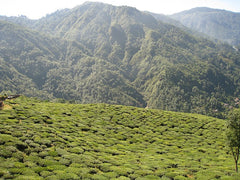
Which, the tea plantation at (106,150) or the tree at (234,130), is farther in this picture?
the tree at (234,130)

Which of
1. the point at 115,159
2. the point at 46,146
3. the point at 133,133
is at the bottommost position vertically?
the point at 133,133

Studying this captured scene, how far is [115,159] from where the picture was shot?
27.8m

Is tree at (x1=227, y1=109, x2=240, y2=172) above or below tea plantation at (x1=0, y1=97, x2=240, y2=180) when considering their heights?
above

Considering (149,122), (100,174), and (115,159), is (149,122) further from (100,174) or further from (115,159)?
(100,174)

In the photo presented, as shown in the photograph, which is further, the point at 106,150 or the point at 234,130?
the point at 106,150

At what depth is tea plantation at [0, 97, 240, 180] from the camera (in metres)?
20.9

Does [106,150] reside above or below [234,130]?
below

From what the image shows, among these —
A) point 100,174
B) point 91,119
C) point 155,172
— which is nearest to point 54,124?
point 91,119

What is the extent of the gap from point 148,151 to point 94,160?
14.8m

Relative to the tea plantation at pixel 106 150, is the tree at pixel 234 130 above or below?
above

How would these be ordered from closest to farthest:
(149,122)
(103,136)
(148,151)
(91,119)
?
1. (148,151)
2. (103,136)
3. (91,119)
4. (149,122)

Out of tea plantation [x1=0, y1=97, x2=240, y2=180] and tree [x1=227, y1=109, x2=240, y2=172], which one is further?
tree [x1=227, y1=109, x2=240, y2=172]

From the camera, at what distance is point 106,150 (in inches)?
1248

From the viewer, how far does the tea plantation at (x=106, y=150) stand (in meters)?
20.9
